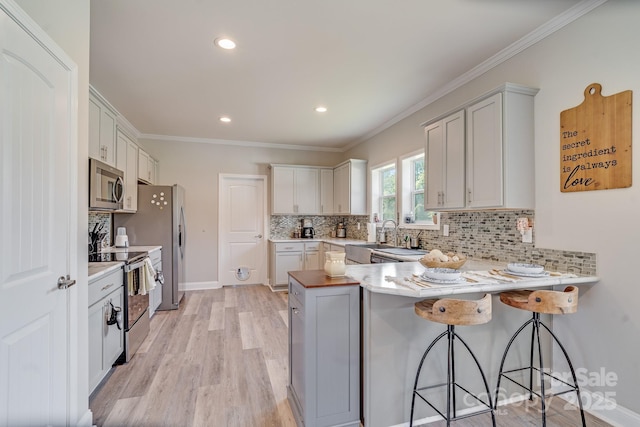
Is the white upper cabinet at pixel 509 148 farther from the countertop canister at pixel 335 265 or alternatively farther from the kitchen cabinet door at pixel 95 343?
the kitchen cabinet door at pixel 95 343

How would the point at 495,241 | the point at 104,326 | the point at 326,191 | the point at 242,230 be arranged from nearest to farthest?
the point at 104,326
the point at 495,241
the point at 242,230
the point at 326,191

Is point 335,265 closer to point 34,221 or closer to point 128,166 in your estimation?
point 34,221

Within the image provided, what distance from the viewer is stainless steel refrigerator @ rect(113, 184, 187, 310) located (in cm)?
408

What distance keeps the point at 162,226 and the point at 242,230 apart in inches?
65.2

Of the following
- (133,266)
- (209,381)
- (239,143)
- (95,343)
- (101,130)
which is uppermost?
(239,143)

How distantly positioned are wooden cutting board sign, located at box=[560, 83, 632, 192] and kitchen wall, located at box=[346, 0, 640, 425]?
0.04m

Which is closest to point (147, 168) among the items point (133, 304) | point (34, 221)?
point (133, 304)

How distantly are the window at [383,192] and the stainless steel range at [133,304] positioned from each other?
3.19 m

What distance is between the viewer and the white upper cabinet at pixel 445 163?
2674 millimetres

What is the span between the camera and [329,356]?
5.84 feet

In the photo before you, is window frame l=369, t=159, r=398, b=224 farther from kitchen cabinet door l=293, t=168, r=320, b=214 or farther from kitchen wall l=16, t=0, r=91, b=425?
kitchen wall l=16, t=0, r=91, b=425

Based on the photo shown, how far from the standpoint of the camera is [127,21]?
85.1 inches

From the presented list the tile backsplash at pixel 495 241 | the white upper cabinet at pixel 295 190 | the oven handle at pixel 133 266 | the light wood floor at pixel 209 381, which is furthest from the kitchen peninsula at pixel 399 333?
the white upper cabinet at pixel 295 190

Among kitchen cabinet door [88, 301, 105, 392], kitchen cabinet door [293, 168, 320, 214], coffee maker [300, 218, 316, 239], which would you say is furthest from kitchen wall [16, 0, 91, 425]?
coffee maker [300, 218, 316, 239]
